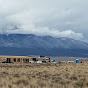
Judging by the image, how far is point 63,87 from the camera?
1597cm

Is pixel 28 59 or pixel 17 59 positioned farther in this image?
pixel 28 59

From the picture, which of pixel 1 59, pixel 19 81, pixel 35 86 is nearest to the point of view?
pixel 35 86

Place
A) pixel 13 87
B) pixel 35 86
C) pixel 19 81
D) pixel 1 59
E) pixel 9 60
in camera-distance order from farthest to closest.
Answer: pixel 1 59
pixel 9 60
pixel 19 81
pixel 35 86
pixel 13 87

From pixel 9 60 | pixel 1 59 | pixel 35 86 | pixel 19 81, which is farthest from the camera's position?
pixel 1 59

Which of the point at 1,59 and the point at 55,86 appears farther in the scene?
the point at 1,59

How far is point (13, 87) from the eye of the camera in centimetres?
1553

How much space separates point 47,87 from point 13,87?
7.28ft

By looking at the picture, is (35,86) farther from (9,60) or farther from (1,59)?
(1,59)

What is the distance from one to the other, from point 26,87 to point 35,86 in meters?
0.95

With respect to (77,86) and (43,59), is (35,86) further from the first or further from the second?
(43,59)

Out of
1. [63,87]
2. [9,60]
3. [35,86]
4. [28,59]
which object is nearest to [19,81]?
[35,86]

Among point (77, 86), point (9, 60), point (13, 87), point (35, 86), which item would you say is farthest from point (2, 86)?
point (9, 60)

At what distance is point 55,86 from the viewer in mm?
16625

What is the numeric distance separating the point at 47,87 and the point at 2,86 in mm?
2985
